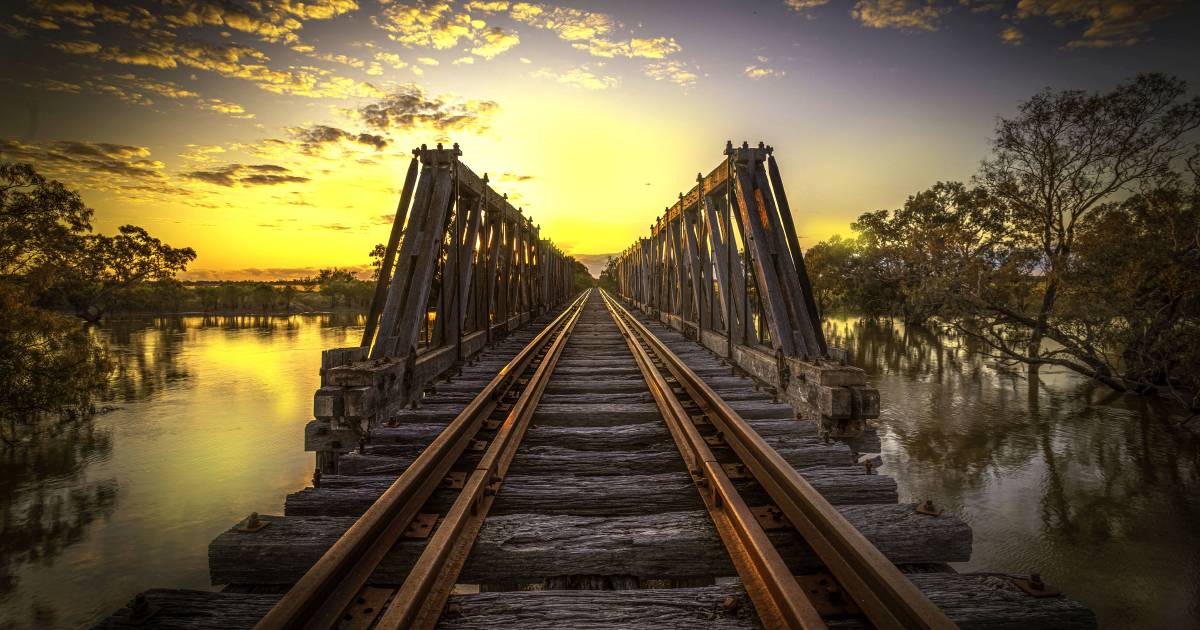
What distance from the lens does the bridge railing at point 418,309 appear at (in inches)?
185

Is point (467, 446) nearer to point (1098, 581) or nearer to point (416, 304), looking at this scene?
point (416, 304)

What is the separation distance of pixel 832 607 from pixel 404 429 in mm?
3568

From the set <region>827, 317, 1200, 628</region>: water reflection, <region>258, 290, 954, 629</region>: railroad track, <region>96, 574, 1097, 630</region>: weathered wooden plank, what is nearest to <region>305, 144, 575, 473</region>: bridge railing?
<region>258, 290, 954, 629</region>: railroad track

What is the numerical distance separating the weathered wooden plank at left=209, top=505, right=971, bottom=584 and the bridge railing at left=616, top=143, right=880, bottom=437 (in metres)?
2.12

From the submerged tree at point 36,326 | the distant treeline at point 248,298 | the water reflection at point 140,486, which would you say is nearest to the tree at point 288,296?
the distant treeline at point 248,298

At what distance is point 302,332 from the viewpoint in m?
44.3

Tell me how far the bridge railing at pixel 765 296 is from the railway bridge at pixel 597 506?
0.11 ft

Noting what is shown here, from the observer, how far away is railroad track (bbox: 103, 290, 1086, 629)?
193cm

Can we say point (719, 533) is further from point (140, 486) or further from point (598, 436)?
point (140, 486)

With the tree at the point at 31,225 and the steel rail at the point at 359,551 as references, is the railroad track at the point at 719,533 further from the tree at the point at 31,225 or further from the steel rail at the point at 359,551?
the tree at the point at 31,225

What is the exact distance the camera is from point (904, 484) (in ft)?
39.3

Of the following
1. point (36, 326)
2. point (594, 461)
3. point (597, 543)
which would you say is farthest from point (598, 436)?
point (36, 326)

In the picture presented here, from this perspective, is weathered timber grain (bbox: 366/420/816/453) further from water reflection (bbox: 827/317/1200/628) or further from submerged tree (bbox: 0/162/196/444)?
submerged tree (bbox: 0/162/196/444)

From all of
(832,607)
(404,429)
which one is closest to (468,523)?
(832,607)
